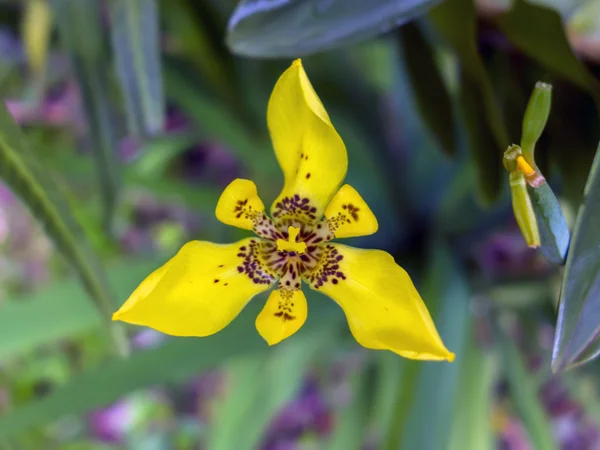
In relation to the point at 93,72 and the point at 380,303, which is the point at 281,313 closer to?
the point at 380,303

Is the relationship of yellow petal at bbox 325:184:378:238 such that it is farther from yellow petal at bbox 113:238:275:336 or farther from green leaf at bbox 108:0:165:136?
green leaf at bbox 108:0:165:136

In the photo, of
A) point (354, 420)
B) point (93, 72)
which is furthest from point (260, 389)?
point (93, 72)

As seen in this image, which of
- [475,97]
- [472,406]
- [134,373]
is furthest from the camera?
[472,406]

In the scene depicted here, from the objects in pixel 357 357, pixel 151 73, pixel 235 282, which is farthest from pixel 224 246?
pixel 357 357

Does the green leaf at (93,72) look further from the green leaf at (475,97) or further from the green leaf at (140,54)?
the green leaf at (475,97)

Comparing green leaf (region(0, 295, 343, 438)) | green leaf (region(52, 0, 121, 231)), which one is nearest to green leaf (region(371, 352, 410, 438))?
green leaf (region(0, 295, 343, 438))
